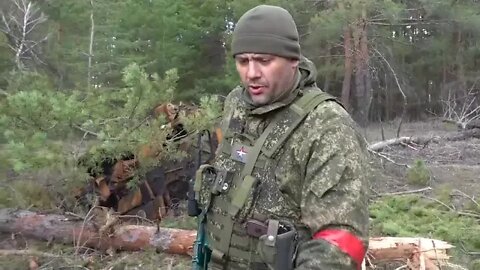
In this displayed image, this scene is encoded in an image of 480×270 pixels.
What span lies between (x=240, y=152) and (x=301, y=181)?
34 cm

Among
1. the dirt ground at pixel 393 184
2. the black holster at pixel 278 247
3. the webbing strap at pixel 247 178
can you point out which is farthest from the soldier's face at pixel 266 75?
the dirt ground at pixel 393 184

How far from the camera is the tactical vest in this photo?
7.16 feet

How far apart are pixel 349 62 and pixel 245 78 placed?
501 inches

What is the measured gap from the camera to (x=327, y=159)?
6.56ft

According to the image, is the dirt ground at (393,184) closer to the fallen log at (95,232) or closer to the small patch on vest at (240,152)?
the fallen log at (95,232)

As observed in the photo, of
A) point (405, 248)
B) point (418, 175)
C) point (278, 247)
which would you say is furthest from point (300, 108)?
point (418, 175)

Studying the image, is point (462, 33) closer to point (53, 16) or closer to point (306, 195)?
point (53, 16)

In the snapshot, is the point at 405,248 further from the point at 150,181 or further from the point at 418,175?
the point at 418,175

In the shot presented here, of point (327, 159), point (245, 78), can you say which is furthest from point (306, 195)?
point (245, 78)

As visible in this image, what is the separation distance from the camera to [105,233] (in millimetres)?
5688

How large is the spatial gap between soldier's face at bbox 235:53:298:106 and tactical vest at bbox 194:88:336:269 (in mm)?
85

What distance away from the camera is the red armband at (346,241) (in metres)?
1.91

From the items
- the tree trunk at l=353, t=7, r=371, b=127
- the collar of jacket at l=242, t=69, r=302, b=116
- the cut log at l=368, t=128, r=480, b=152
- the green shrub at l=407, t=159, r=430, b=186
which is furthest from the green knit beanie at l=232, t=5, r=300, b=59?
the tree trunk at l=353, t=7, r=371, b=127

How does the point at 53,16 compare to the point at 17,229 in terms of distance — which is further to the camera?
the point at 53,16
